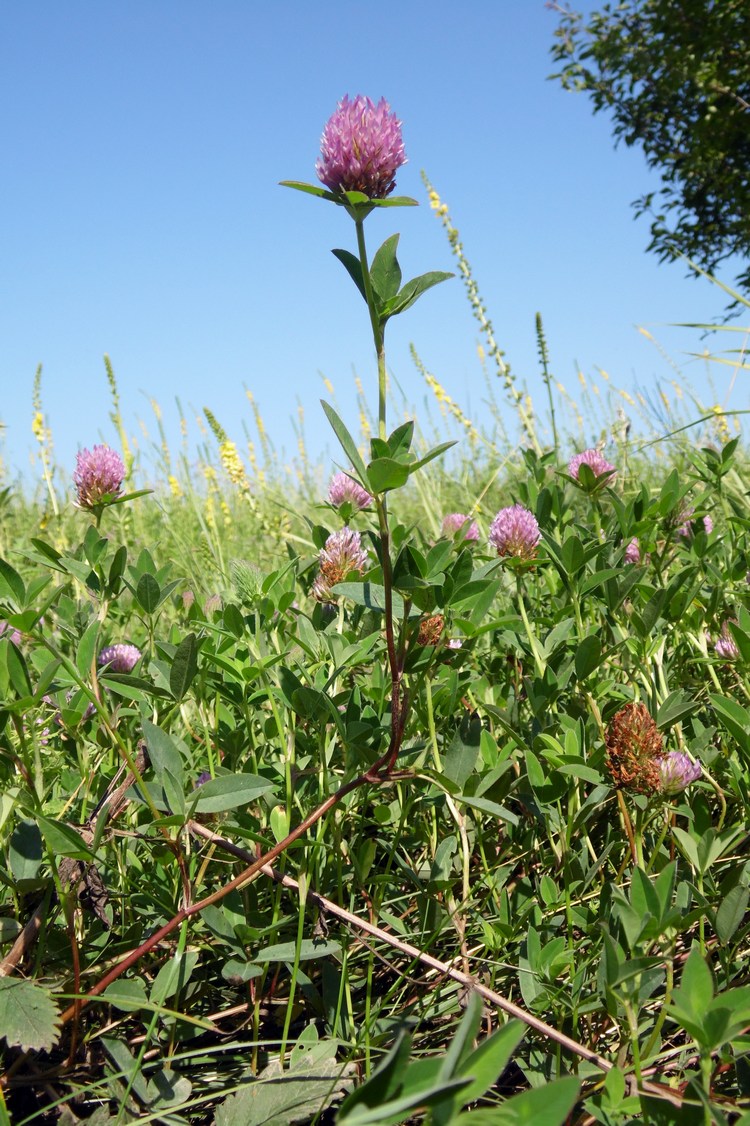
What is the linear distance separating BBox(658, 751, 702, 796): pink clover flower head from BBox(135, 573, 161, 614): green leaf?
2.06 feet

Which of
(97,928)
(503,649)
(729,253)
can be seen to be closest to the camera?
(97,928)

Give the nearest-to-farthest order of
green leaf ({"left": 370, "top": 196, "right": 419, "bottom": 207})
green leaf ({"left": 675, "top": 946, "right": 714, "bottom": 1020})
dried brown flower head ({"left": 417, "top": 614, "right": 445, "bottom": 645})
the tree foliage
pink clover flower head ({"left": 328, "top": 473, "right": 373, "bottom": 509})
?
green leaf ({"left": 675, "top": 946, "right": 714, "bottom": 1020})
green leaf ({"left": 370, "top": 196, "right": 419, "bottom": 207})
dried brown flower head ({"left": 417, "top": 614, "right": 445, "bottom": 645})
pink clover flower head ({"left": 328, "top": 473, "right": 373, "bottom": 509})
the tree foliage

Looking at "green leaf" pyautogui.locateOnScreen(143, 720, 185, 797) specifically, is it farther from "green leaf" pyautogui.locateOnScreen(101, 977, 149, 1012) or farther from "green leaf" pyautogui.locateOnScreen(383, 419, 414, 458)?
"green leaf" pyautogui.locateOnScreen(383, 419, 414, 458)

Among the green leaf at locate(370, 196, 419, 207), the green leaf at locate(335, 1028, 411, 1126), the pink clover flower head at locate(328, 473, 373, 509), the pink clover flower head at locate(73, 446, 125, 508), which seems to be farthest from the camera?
the pink clover flower head at locate(328, 473, 373, 509)

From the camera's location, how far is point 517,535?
4.19ft

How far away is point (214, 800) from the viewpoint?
888mm

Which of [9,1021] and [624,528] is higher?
[624,528]

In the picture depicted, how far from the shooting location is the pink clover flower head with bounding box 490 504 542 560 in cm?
128

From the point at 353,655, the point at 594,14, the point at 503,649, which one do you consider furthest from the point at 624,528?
the point at 594,14

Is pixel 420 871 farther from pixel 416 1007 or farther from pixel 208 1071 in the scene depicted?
pixel 208 1071

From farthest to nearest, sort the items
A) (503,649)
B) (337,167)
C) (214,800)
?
(503,649), (214,800), (337,167)

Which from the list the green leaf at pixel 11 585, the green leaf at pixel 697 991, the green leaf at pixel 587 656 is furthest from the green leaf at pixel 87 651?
the green leaf at pixel 697 991

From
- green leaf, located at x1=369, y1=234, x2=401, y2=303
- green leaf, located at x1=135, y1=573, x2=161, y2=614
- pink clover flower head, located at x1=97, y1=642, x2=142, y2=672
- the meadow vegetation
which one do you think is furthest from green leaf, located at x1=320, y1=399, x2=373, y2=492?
pink clover flower head, located at x1=97, y1=642, x2=142, y2=672

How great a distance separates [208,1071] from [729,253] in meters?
9.77
